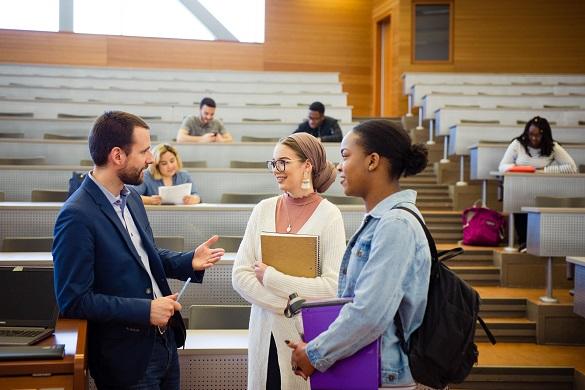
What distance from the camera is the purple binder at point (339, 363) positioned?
4.79ft

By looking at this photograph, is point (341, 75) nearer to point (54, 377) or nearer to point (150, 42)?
point (150, 42)

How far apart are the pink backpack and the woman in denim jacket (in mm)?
3702

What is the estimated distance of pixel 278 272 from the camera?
2.02m

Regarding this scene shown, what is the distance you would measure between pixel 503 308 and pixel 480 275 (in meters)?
0.50

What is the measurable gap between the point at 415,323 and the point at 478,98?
23.4ft

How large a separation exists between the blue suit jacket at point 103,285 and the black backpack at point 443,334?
65 centimetres

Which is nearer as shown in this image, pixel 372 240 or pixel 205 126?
pixel 372 240

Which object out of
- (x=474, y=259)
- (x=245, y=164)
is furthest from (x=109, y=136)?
(x=245, y=164)

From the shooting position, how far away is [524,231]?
5.00 meters

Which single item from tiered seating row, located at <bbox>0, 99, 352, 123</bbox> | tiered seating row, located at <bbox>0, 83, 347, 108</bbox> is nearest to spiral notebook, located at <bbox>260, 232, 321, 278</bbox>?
tiered seating row, located at <bbox>0, 99, 352, 123</bbox>

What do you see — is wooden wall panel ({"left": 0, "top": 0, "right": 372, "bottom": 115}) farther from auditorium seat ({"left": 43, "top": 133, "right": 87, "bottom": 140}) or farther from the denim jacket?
the denim jacket

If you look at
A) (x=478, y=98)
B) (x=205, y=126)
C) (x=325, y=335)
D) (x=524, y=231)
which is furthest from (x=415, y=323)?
(x=478, y=98)

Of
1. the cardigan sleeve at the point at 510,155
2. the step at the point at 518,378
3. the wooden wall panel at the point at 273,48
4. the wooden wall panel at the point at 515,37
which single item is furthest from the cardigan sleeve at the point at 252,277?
the wooden wall panel at the point at 273,48

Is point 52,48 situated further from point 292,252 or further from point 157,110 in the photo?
point 292,252
